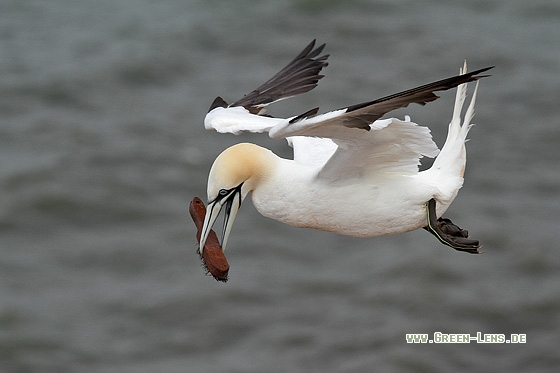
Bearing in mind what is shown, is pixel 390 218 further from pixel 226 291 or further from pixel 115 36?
pixel 115 36

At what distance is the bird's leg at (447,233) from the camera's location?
6.95 metres

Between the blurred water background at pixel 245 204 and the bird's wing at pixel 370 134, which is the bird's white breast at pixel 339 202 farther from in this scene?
the blurred water background at pixel 245 204

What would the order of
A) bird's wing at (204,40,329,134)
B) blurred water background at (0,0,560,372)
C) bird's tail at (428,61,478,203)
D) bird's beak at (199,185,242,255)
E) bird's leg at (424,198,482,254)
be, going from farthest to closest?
blurred water background at (0,0,560,372)
bird's wing at (204,40,329,134)
bird's tail at (428,61,478,203)
bird's leg at (424,198,482,254)
bird's beak at (199,185,242,255)

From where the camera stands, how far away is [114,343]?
509 inches

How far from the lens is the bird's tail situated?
23.5 feet

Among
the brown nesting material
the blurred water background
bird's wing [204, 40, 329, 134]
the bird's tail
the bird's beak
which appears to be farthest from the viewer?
the blurred water background

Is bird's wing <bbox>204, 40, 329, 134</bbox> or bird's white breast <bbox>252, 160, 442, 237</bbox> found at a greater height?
bird's wing <bbox>204, 40, 329, 134</bbox>

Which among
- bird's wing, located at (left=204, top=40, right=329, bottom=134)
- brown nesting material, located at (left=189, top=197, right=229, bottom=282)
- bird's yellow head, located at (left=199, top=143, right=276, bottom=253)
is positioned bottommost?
brown nesting material, located at (left=189, top=197, right=229, bottom=282)

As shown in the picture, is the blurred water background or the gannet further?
the blurred water background

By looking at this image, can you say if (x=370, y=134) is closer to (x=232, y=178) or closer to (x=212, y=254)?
(x=232, y=178)

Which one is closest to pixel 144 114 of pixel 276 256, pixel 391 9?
pixel 276 256

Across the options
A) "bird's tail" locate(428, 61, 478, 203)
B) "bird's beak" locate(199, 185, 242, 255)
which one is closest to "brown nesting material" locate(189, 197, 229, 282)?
"bird's beak" locate(199, 185, 242, 255)

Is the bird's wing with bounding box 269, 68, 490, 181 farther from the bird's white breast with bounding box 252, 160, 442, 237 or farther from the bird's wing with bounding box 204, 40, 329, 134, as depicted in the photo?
the bird's wing with bounding box 204, 40, 329, 134

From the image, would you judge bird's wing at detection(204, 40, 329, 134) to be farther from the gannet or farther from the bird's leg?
the bird's leg
